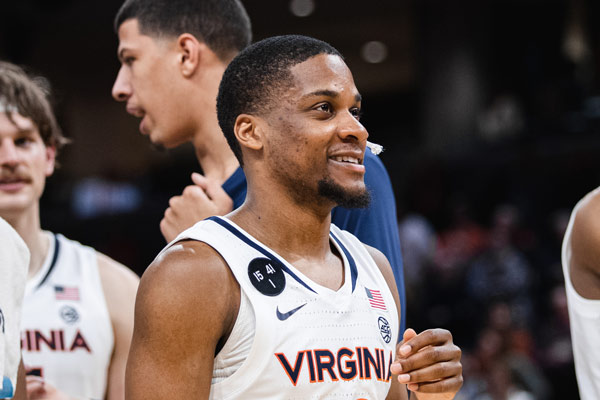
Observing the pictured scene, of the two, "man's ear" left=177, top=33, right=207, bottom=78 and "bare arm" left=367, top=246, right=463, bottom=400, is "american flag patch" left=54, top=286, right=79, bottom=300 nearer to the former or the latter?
"man's ear" left=177, top=33, right=207, bottom=78

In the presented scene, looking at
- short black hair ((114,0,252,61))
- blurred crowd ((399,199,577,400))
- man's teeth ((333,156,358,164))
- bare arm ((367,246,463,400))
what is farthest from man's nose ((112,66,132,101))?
blurred crowd ((399,199,577,400))

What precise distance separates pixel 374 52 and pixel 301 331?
1469cm

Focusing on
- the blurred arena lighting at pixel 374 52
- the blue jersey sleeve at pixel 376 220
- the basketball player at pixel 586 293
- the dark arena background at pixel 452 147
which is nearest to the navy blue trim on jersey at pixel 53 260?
the blue jersey sleeve at pixel 376 220

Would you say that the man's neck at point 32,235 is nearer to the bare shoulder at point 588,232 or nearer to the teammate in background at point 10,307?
the teammate in background at point 10,307

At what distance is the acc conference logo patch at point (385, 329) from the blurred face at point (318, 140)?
301 millimetres

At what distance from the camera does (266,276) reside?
2.05m

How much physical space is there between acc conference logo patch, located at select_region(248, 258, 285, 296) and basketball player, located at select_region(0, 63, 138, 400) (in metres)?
1.38

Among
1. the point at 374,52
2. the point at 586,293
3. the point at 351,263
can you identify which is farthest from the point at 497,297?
the point at 374,52

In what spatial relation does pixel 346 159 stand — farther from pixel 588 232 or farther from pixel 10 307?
pixel 588 232

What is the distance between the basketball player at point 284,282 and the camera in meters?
1.93

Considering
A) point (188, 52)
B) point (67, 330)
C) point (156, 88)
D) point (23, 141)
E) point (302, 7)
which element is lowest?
point (67, 330)

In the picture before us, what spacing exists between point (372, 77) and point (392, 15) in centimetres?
326

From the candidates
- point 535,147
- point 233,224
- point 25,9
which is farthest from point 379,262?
point 25,9

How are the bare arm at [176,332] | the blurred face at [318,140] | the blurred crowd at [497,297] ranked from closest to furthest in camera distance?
the bare arm at [176,332] < the blurred face at [318,140] < the blurred crowd at [497,297]
